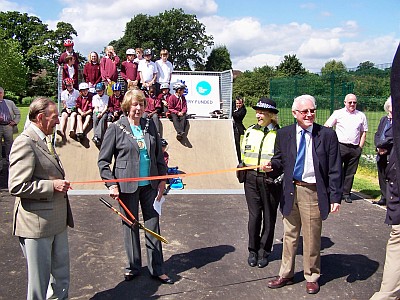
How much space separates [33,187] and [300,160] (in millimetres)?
2715

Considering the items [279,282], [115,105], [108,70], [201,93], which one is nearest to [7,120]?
[115,105]

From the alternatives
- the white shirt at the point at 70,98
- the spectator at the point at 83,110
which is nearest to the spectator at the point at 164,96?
the spectator at the point at 83,110

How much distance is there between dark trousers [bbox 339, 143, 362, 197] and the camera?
29.4 feet

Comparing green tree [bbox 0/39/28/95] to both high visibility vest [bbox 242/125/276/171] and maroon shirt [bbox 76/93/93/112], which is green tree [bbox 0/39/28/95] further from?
high visibility vest [bbox 242/125/276/171]

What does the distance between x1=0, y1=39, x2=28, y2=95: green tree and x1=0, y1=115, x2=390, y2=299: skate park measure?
4267cm

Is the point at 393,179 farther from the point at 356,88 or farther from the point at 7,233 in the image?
the point at 356,88

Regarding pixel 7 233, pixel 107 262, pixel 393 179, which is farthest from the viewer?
pixel 7 233

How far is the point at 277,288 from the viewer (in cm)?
497

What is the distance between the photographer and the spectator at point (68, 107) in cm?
1119

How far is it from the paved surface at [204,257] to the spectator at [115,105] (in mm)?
3216

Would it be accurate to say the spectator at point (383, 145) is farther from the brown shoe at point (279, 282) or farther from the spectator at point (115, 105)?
the spectator at point (115, 105)

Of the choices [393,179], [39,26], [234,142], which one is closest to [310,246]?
[393,179]

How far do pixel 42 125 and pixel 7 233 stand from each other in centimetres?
352

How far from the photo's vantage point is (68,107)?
456 inches
